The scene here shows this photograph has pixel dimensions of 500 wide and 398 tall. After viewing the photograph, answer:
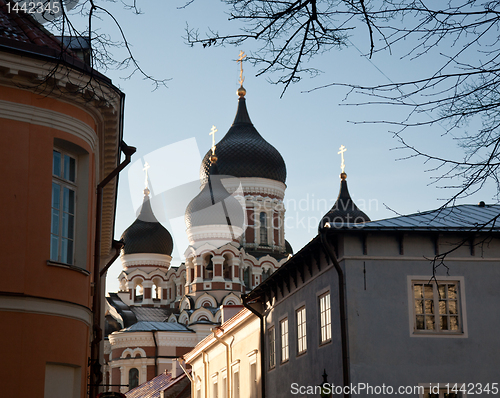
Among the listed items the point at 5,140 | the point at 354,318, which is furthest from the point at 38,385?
the point at 354,318

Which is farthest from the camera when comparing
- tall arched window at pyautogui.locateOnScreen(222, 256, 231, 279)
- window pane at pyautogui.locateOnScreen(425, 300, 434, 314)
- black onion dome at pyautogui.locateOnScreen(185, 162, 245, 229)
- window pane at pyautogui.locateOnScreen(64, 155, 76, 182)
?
black onion dome at pyautogui.locateOnScreen(185, 162, 245, 229)

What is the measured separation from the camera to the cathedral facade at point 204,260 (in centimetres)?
5316

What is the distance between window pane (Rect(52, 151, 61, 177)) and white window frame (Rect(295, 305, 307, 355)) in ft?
27.1

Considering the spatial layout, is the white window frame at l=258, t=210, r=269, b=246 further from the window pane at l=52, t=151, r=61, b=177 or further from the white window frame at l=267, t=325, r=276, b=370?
the window pane at l=52, t=151, r=61, b=177

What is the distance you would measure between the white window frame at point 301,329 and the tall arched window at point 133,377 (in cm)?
3618

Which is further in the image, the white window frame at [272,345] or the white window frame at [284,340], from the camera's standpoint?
the white window frame at [272,345]

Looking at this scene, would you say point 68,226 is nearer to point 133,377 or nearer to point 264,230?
point 133,377

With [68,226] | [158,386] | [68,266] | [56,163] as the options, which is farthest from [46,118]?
[158,386]

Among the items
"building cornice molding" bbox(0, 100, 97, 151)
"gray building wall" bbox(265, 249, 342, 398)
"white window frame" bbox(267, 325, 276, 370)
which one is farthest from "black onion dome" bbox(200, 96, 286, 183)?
"building cornice molding" bbox(0, 100, 97, 151)

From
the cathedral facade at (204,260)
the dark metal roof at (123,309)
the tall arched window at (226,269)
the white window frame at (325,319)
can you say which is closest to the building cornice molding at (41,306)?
the white window frame at (325,319)

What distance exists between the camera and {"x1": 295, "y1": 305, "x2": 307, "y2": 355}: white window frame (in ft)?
58.4

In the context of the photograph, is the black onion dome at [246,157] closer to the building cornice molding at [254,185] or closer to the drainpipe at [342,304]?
the building cornice molding at [254,185]

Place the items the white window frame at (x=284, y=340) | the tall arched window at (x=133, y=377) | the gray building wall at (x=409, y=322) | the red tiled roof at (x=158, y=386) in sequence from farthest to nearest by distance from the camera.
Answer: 1. the tall arched window at (x=133, y=377)
2. the red tiled roof at (x=158, y=386)
3. the white window frame at (x=284, y=340)
4. the gray building wall at (x=409, y=322)

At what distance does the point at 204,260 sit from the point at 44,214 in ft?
150
